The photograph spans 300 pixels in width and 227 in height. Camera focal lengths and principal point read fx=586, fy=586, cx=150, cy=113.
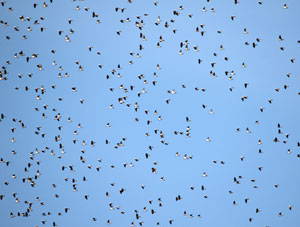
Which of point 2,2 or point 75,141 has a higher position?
point 2,2

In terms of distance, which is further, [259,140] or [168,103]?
[259,140]

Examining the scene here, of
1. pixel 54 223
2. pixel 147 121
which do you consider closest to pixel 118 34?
pixel 147 121

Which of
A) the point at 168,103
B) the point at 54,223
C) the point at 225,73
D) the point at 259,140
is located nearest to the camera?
the point at 225,73

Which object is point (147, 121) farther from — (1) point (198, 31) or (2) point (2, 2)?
(2) point (2, 2)

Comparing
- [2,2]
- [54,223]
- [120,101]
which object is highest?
[2,2]

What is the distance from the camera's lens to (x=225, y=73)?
1684 inches

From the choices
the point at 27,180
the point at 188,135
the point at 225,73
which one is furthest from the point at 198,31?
the point at 27,180

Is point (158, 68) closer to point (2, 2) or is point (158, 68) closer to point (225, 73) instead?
point (225, 73)

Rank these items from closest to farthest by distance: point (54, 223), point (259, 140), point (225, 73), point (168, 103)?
point (225, 73)
point (168, 103)
point (259, 140)
point (54, 223)

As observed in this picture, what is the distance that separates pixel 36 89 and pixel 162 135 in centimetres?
1093

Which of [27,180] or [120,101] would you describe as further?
[27,180]

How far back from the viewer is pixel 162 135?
47906mm

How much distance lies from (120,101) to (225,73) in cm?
913

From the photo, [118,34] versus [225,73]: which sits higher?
[118,34]
